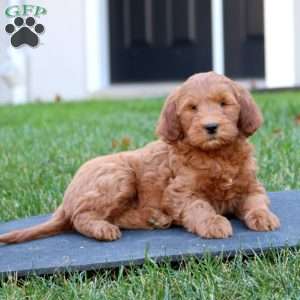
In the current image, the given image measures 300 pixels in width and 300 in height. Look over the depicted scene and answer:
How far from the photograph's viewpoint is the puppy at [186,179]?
9.98ft

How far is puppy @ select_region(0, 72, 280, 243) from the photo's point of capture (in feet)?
9.98

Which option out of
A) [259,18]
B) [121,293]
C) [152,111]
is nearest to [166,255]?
[121,293]

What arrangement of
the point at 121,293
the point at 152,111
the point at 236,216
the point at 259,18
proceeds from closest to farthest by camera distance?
the point at 121,293
the point at 236,216
the point at 152,111
the point at 259,18

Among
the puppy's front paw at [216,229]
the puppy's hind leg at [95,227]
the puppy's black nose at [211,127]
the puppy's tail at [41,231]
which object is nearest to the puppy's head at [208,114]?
the puppy's black nose at [211,127]

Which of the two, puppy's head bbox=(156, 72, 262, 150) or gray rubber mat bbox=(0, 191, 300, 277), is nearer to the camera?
gray rubber mat bbox=(0, 191, 300, 277)

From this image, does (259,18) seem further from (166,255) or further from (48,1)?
(166,255)

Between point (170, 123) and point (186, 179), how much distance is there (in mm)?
217

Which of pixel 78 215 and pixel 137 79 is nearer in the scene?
pixel 78 215

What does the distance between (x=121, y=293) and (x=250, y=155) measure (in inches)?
33.2

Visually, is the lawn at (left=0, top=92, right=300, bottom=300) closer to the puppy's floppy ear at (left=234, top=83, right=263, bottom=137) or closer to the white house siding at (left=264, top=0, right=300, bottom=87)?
the puppy's floppy ear at (left=234, top=83, right=263, bottom=137)

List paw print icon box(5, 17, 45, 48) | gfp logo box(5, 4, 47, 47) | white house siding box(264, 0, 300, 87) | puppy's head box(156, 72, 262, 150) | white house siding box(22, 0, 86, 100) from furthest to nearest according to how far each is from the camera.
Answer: white house siding box(22, 0, 86, 100)
white house siding box(264, 0, 300, 87)
gfp logo box(5, 4, 47, 47)
paw print icon box(5, 17, 45, 48)
puppy's head box(156, 72, 262, 150)

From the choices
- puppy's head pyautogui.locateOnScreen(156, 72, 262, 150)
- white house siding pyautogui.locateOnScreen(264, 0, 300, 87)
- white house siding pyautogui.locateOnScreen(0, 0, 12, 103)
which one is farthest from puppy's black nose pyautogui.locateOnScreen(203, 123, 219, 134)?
white house siding pyautogui.locateOnScreen(0, 0, 12, 103)

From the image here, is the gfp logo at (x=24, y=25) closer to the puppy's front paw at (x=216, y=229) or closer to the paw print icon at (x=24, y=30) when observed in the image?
the paw print icon at (x=24, y=30)

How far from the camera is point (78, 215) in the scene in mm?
3242
